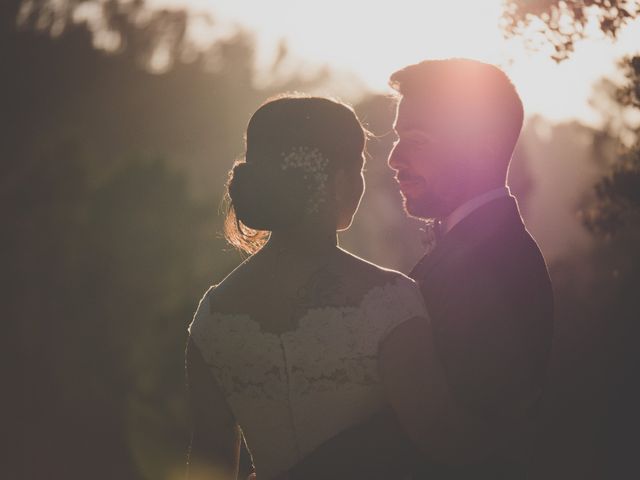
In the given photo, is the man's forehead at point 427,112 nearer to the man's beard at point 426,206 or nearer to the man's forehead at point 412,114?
the man's forehead at point 412,114

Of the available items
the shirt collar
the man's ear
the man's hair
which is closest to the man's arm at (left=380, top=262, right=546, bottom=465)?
the shirt collar

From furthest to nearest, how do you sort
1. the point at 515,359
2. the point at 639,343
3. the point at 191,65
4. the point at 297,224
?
the point at 191,65 < the point at 639,343 < the point at 515,359 < the point at 297,224

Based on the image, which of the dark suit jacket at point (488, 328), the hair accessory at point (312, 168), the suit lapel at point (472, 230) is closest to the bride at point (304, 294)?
the hair accessory at point (312, 168)

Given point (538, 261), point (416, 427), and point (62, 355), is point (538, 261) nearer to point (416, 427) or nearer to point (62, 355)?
point (416, 427)

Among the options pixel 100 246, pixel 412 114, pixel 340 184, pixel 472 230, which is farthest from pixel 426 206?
Result: pixel 100 246

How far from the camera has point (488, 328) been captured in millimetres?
4094

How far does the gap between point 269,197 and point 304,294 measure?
16.8 inches

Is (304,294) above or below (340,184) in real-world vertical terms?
below

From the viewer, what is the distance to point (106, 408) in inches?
1630

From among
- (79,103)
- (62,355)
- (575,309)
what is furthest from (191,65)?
(575,309)

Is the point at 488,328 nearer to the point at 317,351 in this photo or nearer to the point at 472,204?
the point at 472,204

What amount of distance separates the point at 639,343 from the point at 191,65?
5447cm

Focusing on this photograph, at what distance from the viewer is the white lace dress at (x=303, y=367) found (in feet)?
11.1

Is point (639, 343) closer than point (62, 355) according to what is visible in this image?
Yes
